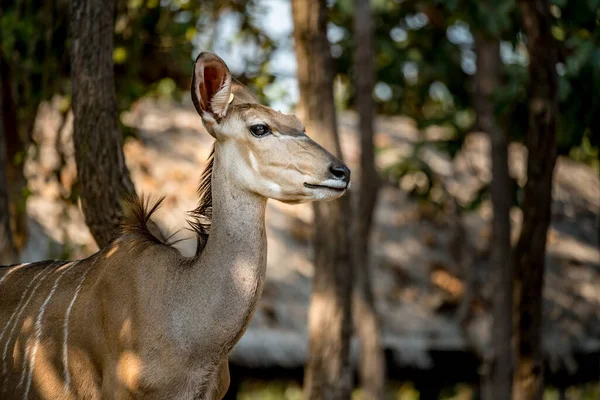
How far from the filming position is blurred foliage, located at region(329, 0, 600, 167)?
Answer: 1041 cm

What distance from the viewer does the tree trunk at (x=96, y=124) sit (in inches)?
280

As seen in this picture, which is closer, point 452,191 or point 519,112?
point 519,112

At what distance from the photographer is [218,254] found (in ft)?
18.4

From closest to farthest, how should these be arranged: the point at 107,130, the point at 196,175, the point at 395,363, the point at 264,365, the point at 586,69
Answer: the point at 107,130 < the point at 586,69 < the point at 264,365 < the point at 395,363 < the point at 196,175

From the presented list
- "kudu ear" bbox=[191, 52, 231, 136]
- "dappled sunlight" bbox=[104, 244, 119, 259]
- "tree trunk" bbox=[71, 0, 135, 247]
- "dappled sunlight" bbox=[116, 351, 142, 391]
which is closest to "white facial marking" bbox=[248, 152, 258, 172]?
"kudu ear" bbox=[191, 52, 231, 136]

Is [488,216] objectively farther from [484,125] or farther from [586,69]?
[586,69]

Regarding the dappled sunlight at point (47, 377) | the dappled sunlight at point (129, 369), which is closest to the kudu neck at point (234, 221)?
the dappled sunlight at point (129, 369)


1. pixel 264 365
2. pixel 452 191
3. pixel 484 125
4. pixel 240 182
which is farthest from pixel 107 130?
pixel 452 191

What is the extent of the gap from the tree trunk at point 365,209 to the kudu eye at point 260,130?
5965 millimetres

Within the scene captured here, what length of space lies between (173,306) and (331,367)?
4.22 meters

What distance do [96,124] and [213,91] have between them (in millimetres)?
1614

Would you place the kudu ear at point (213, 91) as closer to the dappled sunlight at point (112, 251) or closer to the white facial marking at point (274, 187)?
the white facial marking at point (274, 187)

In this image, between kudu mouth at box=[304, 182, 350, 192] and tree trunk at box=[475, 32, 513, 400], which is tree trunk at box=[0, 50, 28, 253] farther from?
kudu mouth at box=[304, 182, 350, 192]

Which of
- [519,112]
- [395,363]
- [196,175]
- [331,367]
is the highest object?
[519,112]
